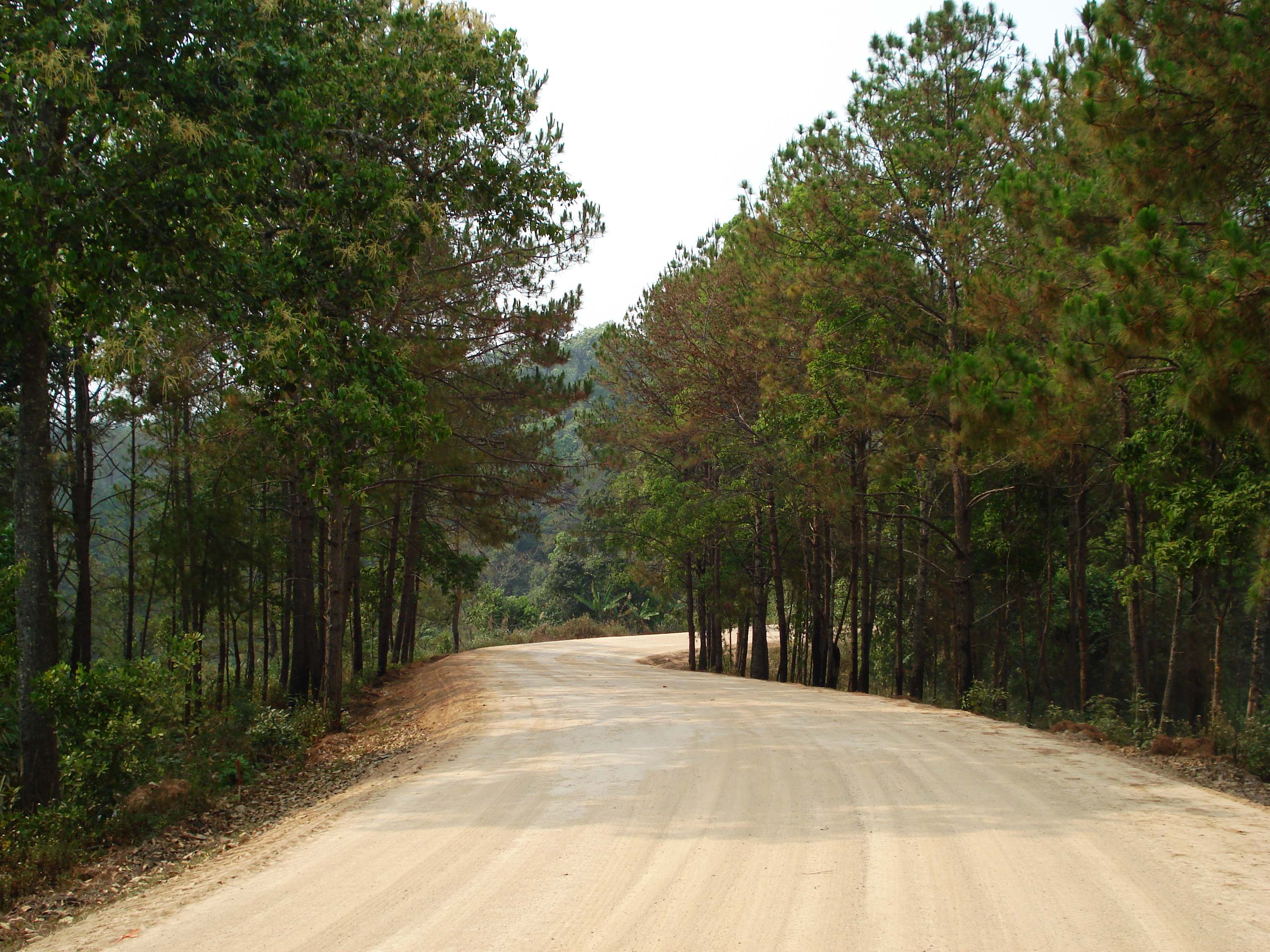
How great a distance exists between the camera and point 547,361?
19.9 m

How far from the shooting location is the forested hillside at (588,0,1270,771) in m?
8.18

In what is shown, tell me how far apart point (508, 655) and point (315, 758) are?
55.8 feet

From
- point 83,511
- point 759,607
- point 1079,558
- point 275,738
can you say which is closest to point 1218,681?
point 1079,558

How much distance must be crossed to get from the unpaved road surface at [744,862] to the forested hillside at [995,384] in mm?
3786

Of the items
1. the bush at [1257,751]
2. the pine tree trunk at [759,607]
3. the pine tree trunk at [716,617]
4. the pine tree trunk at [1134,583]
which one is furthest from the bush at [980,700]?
the pine tree trunk at [716,617]

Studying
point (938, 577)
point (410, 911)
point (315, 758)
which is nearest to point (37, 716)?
point (315, 758)

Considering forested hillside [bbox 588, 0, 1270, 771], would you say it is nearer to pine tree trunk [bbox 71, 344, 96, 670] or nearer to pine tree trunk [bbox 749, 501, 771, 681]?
pine tree trunk [bbox 749, 501, 771, 681]

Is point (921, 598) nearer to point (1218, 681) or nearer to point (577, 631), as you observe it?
point (1218, 681)

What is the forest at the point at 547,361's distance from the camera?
8477mm

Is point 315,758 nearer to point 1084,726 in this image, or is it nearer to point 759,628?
point 1084,726

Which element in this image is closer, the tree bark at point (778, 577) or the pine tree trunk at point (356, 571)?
the pine tree trunk at point (356, 571)

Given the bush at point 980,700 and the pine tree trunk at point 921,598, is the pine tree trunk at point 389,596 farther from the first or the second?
the bush at point 980,700

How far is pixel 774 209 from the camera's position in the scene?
1895 cm

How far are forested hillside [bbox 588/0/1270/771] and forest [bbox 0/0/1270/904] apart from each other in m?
0.08
